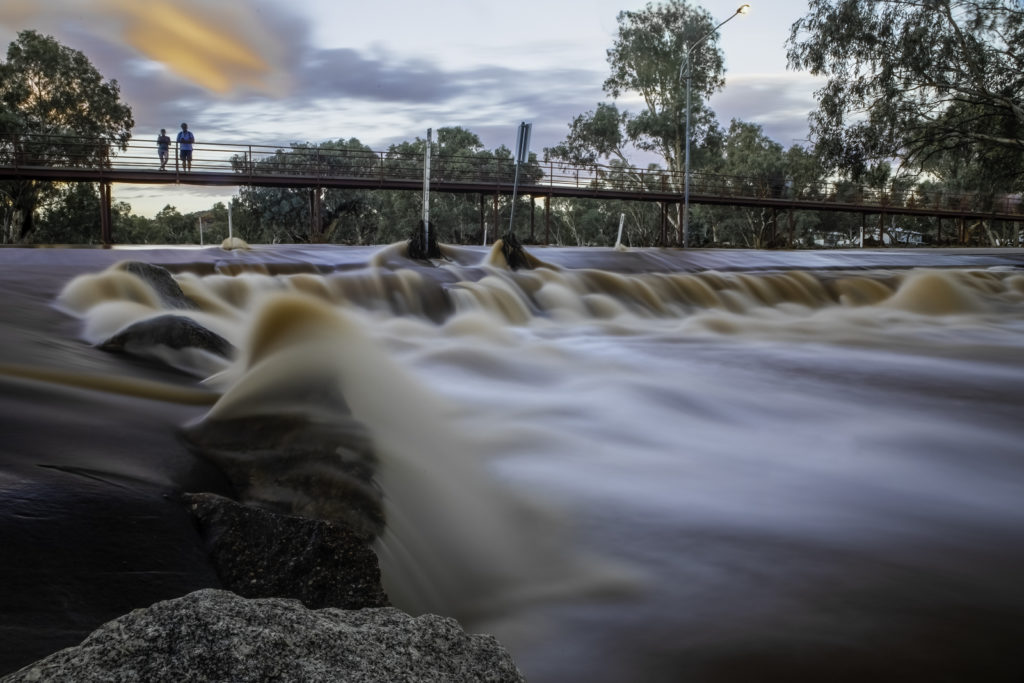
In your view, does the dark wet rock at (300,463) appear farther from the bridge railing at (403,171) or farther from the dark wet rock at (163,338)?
the bridge railing at (403,171)

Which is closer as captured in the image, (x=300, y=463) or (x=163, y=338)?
(x=300, y=463)

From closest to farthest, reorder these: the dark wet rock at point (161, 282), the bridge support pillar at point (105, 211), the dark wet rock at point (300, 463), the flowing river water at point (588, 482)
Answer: the flowing river water at point (588, 482) → the dark wet rock at point (300, 463) → the dark wet rock at point (161, 282) → the bridge support pillar at point (105, 211)

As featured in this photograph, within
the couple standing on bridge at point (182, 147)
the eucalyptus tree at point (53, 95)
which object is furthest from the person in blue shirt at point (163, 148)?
the eucalyptus tree at point (53, 95)

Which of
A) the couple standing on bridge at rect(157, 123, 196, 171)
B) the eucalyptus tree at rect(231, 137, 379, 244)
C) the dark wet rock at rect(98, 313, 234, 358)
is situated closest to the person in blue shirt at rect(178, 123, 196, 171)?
the couple standing on bridge at rect(157, 123, 196, 171)

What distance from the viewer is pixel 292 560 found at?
5.54 feet

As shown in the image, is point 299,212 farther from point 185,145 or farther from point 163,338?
point 163,338

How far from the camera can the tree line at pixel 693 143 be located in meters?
25.6

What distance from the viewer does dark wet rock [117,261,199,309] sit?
6035 mm

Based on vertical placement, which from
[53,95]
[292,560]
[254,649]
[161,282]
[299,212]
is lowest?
[292,560]

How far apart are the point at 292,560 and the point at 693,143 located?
162 feet

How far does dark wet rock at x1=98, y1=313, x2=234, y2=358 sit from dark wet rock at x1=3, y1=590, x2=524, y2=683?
3139mm

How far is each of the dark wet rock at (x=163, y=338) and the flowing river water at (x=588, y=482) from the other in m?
0.05

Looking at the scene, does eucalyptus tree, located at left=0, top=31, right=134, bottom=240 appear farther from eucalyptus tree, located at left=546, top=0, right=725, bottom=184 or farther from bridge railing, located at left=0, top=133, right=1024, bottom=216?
eucalyptus tree, located at left=546, top=0, right=725, bottom=184

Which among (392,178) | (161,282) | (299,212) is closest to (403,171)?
(392,178)
